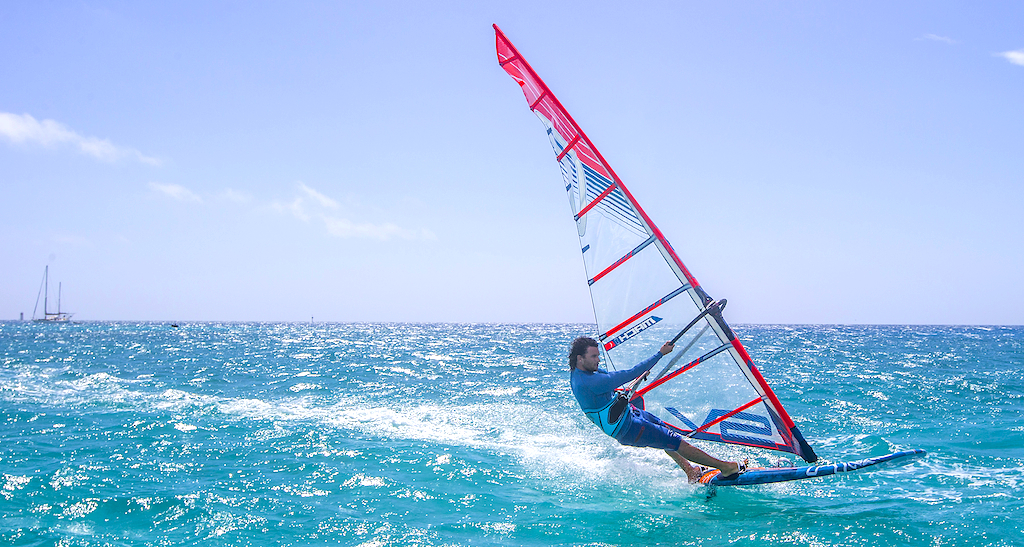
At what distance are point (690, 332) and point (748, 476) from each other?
1.27 m

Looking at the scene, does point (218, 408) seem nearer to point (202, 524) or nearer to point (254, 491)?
point (254, 491)

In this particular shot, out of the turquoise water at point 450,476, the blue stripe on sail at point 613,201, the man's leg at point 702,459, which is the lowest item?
the turquoise water at point 450,476

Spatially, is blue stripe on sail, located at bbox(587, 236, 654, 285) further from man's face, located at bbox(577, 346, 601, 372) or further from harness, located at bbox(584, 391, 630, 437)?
harness, located at bbox(584, 391, 630, 437)

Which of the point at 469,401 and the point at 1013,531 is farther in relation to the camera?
the point at 469,401

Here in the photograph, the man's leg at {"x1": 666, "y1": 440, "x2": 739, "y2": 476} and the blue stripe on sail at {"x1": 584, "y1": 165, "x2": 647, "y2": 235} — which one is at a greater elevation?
the blue stripe on sail at {"x1": 584, "y1": 165, "x2": 647, "y2": 235}

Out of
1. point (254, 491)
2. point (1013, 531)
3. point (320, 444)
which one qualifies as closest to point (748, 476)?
point (1013, 531)

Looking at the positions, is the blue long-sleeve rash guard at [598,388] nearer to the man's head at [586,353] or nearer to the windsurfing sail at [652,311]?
the man's head at [586,353]

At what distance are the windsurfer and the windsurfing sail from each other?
46 cm

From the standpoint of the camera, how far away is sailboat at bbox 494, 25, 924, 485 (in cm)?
584

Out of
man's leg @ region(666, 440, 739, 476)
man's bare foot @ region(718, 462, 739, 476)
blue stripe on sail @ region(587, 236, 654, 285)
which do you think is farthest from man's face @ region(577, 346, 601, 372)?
man's bare foot @ region(718, 462, 739, 476)

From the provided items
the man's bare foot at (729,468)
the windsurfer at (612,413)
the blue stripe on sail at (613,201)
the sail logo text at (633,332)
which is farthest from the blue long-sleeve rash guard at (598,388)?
the blue stripe on sail at (613,201)

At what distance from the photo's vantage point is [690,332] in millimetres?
5926

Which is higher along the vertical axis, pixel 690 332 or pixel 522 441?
pixel 690 332

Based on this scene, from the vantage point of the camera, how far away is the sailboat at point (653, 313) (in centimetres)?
584
